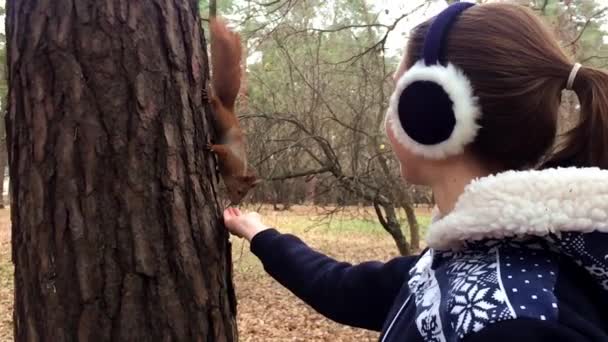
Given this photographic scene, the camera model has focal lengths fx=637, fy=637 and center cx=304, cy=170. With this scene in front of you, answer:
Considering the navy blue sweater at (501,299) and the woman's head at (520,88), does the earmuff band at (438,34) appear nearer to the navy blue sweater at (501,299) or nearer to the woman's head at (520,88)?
the woman's head at (520,88)

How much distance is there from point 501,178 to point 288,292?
9237 millimetres

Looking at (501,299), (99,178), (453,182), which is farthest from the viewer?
(99,178)

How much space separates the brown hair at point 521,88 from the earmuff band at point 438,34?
0.04 feet

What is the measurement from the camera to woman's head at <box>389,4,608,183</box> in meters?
1.04

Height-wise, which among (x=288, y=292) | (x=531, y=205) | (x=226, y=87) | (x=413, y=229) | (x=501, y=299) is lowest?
(x=288, y=292)

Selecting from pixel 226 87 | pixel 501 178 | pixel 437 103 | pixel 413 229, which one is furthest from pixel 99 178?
pixel 413 229

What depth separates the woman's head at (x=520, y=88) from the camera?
1045mm

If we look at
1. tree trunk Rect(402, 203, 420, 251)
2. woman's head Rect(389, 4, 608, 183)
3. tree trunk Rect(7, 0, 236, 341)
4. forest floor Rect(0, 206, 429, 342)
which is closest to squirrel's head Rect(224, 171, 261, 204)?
tree trunk Rect(7, 0, 236, 341)

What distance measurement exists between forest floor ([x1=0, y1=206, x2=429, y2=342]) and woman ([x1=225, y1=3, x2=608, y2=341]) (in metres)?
6.31

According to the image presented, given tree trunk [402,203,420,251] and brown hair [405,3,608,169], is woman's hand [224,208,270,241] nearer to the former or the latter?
brown hair [405,3,608,169]

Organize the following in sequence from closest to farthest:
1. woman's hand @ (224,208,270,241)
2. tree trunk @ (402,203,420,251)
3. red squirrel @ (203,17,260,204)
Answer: woman's hand @ (224,208,270,241) < red squirrel @ (203,17,260,204) < tree trunk @ (402,203,420,251)

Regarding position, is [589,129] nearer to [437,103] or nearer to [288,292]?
[437,103]

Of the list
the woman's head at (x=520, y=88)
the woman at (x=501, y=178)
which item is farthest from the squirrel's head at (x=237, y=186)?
the woman's head at (x=520, y=88)

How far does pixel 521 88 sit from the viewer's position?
104cm
